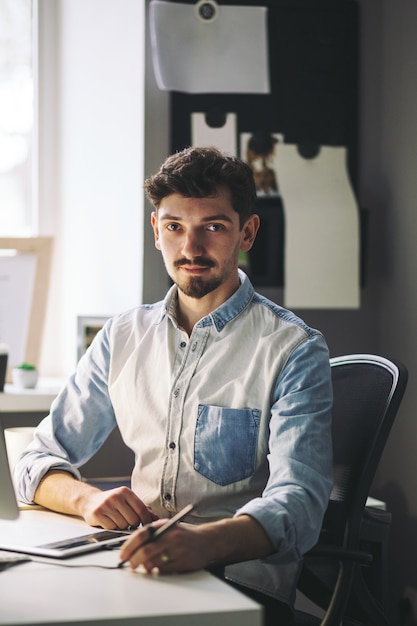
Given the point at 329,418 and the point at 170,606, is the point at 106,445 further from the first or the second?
the point at 170,606

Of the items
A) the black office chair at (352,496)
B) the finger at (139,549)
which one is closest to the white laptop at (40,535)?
the finger at (139,549)

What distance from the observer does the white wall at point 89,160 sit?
2.54 meters

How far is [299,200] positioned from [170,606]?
1697 mm

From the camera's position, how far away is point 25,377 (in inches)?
102

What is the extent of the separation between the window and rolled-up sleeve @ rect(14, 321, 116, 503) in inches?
46.0

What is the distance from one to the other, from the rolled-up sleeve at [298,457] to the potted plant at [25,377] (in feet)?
3.64

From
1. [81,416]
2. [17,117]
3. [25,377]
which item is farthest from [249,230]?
[17,117]

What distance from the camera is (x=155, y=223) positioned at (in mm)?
1814

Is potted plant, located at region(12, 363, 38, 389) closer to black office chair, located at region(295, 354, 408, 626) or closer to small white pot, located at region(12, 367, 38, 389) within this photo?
small white pot, located at region(12, 367, 38, 389)

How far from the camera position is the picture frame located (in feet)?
8.52

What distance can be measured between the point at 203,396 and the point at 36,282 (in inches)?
48.5

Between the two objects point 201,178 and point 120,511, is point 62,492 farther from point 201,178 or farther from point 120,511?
point 201,178

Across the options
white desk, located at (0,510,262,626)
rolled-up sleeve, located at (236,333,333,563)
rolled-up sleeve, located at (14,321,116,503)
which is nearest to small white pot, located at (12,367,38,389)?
rolled-up sleeve, located at (14,321,116,503)

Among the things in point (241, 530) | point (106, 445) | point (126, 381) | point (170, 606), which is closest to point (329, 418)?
point (241, 530)
